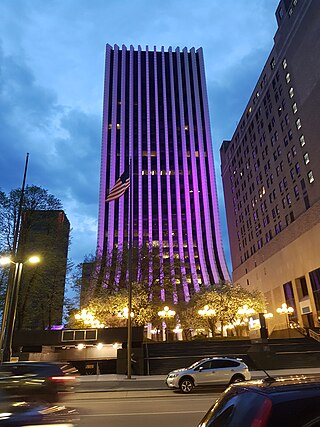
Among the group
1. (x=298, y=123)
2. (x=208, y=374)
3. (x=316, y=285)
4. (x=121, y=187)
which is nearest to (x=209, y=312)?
(x=316, y=285)

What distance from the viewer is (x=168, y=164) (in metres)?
102

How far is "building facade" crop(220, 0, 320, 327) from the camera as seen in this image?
47062 mm

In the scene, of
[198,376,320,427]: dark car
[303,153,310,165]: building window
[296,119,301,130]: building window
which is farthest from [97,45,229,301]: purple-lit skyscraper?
[198,376,320,427]: dark car

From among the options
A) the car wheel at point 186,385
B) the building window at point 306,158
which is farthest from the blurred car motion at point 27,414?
the building window at point 306,158

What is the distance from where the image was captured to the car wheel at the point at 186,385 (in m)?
16.7

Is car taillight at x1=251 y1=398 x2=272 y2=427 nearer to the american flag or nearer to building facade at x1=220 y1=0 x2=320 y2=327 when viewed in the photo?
the american flag

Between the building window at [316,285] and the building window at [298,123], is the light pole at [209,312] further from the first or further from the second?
the building window at [298,123]

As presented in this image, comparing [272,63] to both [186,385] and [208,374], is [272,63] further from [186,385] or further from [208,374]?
[186,385]

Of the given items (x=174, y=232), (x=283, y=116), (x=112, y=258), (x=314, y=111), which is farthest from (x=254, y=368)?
(x=174, y=232)

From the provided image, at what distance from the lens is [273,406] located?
2.45 metres

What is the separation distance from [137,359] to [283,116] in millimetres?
47680

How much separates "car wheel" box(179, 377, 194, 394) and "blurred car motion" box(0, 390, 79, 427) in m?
9.92

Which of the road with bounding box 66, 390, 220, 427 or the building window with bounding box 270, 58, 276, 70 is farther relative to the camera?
the building window with bounding box 270, 58, 276, 70

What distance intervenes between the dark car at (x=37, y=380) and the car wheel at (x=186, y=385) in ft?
29.6
